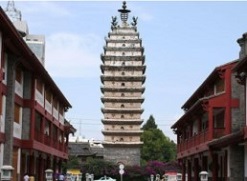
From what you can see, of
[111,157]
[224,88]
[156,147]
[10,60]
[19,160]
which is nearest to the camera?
[10,60]

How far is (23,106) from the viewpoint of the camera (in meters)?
37.4

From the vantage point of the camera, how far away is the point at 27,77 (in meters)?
37.8

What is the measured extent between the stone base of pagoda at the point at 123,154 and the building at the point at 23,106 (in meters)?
59.9

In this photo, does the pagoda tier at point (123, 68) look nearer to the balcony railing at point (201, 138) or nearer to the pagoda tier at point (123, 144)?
the pagoda tier at point (123, 144)

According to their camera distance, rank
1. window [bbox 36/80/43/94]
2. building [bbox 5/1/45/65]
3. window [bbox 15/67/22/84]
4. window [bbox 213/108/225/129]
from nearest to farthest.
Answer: window [bbox 15/67/22/84], window [bbox 36/80/43/94], window [bbox 213/108/225/129], building [bbox 5/1/45/65]

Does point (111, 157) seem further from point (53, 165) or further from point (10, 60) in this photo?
point (10, 60)

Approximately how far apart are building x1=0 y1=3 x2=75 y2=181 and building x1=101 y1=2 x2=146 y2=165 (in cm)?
6022

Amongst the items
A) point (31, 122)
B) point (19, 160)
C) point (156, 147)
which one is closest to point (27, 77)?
point (31, 122)

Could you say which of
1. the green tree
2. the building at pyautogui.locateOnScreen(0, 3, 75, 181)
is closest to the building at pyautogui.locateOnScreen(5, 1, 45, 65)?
the building at pyautogui.locateOnScreen(0, 3, 75, 181)

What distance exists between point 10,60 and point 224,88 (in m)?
14.4

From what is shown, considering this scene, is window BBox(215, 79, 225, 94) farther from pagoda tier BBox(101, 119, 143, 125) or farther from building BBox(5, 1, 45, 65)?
pagoda tier BBox(101, 119, 143, 125)

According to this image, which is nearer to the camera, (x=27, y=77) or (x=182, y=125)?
(x=27, y=77)

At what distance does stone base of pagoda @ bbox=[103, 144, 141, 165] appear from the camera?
112 meters

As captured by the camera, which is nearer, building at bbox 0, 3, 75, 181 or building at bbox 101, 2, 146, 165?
building at bbox 0, 3, 75, 181
